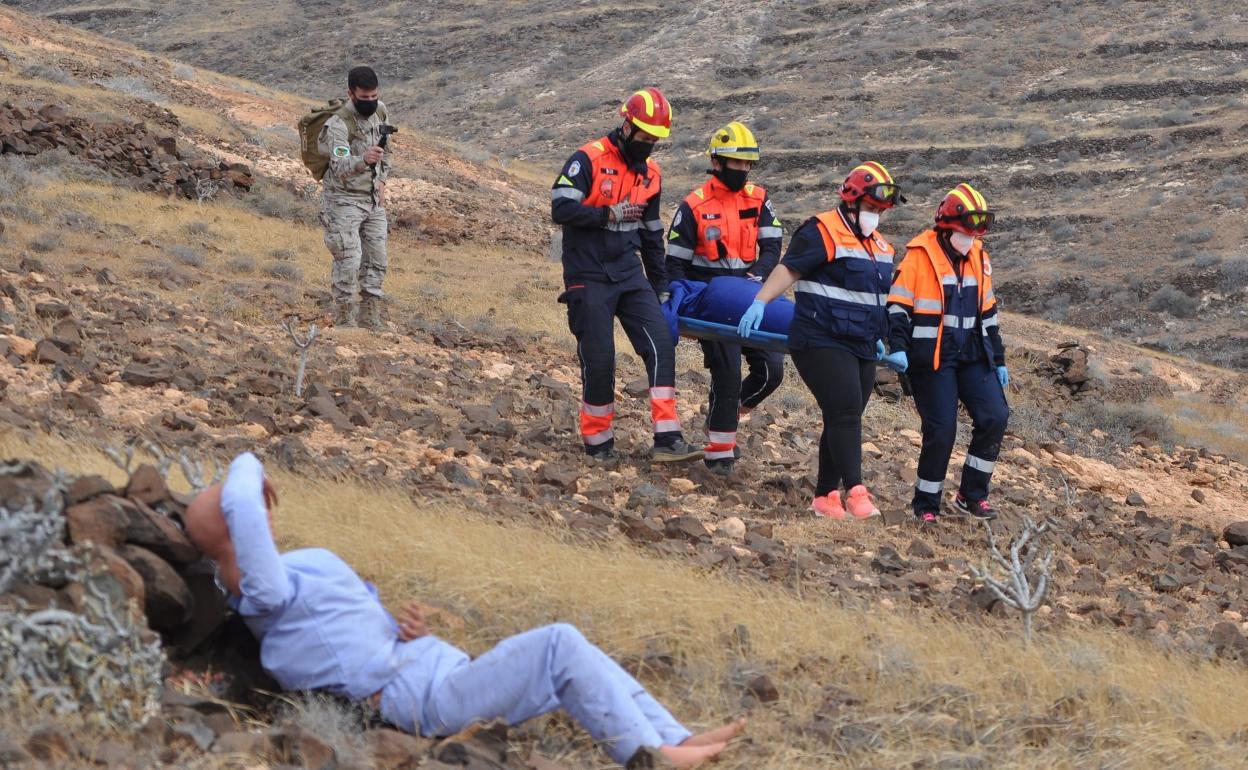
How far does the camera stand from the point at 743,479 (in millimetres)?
7965

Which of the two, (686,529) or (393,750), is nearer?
(393,750)

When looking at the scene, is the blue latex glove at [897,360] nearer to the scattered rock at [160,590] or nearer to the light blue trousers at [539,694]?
the light blue trousers at [539,694]

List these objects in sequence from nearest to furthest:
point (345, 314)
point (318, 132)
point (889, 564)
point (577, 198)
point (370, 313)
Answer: point (889, 564) → point (577, 198) → point (318, 132) → point (345, 314) → point (370, 313)

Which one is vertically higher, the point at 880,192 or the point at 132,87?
the point at 880,192

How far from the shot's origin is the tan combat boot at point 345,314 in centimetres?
1073

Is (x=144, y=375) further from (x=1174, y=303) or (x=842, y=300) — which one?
(x=1174, y=303)

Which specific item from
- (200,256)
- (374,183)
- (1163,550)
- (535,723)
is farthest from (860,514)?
(200,256)

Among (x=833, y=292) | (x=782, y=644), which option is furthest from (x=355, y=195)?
(x=782, y=644)

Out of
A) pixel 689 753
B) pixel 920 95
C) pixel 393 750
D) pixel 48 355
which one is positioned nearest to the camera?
pixel 393 750

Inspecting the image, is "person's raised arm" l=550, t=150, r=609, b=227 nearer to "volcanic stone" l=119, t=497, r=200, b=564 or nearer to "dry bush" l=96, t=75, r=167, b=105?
"volcanic stone" l=119, t=497, r=200, b=564

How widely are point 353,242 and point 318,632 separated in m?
6.83

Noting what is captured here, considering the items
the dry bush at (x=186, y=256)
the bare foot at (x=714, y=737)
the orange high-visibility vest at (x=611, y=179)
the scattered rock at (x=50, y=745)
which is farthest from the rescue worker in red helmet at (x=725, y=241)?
the dry bush at (x=186, y=256)

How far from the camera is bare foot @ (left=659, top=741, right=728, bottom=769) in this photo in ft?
12.2

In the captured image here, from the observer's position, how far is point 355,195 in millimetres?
10156
